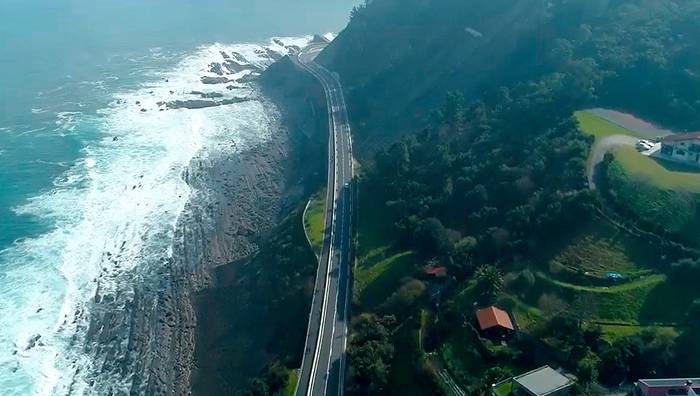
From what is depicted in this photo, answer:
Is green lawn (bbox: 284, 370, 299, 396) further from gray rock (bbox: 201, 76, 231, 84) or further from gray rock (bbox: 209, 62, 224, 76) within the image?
gray rock (bbox: 209, 62, 224, 76)

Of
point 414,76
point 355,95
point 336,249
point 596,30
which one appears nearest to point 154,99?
point 355,95

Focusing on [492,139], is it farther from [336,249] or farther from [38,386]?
[38,386]

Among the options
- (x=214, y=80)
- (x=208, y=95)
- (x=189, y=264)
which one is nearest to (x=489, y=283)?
(x=189, y=264)

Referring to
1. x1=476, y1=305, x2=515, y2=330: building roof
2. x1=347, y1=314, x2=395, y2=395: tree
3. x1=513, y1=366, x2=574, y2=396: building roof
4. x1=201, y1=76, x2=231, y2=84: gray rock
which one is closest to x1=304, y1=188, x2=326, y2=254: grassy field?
x1=347, y1=314, x2=395, y2=395: tree

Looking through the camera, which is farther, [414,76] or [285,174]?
[414,76]

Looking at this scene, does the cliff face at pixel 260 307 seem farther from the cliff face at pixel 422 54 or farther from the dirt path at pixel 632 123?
the dirt path at pixel 632 123

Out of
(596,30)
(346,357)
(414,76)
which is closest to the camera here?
(346,357)

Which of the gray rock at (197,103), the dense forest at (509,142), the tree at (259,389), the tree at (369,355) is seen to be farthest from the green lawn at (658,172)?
the gray rock at (197,103)
